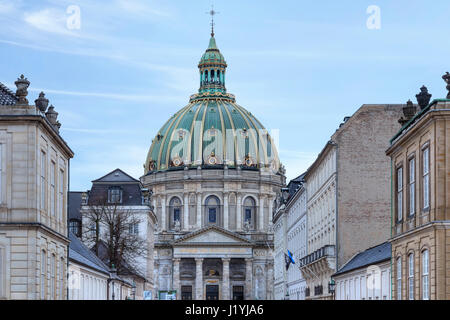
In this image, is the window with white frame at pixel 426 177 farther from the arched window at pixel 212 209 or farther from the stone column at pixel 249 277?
the arched window at pixel 212 209

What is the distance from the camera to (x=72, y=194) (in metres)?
116

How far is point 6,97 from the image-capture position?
34.3m

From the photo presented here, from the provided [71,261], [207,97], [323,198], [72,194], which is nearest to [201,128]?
[207,97]

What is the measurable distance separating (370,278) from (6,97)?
1787 centimetres

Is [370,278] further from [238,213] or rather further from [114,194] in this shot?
[238,213]

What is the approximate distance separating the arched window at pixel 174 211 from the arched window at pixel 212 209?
16.4ft

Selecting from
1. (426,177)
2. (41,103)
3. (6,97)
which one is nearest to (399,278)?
(426,177)

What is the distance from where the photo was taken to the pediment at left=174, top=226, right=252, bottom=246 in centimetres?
15912

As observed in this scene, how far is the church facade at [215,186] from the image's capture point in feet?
541

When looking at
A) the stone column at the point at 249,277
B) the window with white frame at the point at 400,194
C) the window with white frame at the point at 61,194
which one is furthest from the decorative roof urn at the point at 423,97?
the stone column at the point at 249,277
